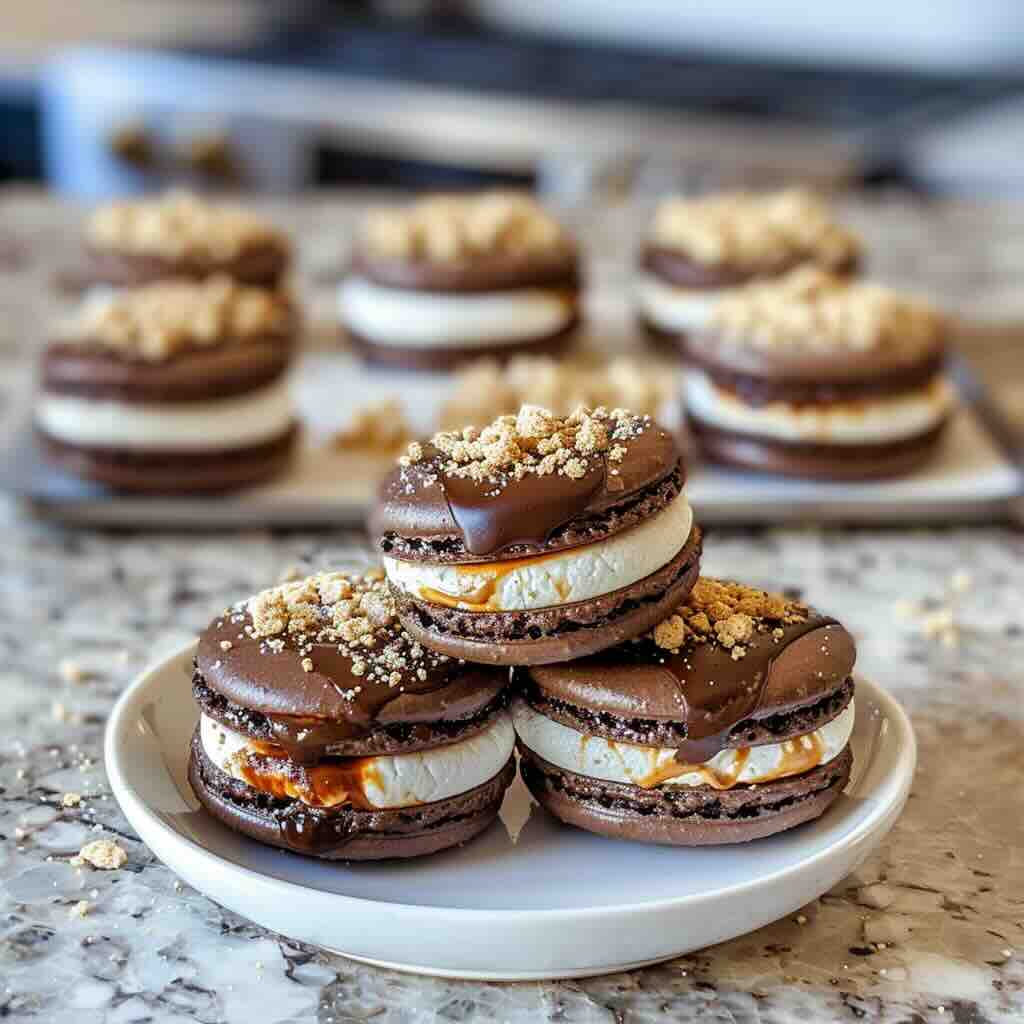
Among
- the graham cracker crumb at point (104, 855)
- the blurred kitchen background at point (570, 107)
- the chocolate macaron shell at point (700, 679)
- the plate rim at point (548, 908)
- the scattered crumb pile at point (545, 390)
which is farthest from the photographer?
the blurred kitchen background at point (570, 107)

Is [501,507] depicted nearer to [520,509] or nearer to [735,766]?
[520,509]

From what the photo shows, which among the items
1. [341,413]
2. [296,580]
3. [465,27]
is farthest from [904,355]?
[465,27]

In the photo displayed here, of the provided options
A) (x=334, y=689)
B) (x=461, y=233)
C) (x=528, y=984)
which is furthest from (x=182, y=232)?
(x=528, y=984)

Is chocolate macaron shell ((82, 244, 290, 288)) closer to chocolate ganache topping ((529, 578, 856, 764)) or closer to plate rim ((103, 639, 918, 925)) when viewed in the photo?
plate rim ((103, 639, 918, 925))

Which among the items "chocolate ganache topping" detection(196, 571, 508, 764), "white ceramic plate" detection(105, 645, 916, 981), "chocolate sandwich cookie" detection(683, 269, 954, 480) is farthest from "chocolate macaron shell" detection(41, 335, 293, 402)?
"chocolate ganache topping" detection(196, 571, 508, 764)

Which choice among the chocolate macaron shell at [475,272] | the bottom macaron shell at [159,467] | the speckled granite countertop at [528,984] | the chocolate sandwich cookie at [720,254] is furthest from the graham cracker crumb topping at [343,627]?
the chocolate sandwich cookie at [720,254]

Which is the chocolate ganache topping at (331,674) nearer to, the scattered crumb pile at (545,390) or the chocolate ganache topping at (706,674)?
the chocolate ganache topping at (706,674)

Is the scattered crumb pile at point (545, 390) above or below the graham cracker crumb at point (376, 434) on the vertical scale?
above
